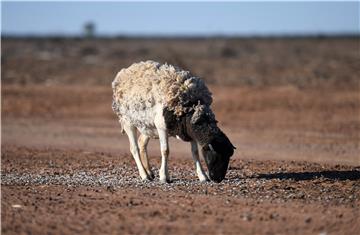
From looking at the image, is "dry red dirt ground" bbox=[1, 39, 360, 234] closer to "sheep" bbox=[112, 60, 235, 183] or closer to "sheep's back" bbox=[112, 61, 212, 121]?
"sheep" bbox=[112, 60, 235, 183]

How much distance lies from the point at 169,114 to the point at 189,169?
2921 millimetres

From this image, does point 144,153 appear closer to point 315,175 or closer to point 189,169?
point 189,169

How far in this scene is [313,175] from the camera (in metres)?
15.7

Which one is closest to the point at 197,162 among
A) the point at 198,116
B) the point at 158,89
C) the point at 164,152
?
the point at 164,152

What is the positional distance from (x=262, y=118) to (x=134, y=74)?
1653cm

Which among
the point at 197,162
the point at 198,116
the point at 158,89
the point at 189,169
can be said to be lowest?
the point at 189,169

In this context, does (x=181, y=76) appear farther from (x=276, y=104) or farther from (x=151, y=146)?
(x=276, y=104)

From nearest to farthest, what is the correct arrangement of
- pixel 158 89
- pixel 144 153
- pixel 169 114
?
pixel 169 114 < pixel 158 89 < pixel 144 153

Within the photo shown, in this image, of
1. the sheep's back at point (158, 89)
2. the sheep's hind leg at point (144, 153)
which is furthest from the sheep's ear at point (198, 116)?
the sheep's hind leg at point (144, 153)

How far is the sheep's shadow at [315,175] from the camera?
15.3 m

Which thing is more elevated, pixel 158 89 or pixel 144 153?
pixel 158 89

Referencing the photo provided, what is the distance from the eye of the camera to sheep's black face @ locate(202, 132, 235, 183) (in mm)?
13922

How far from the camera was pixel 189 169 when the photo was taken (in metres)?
Result: 16.8

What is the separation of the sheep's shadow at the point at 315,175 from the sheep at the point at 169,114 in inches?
65.4
